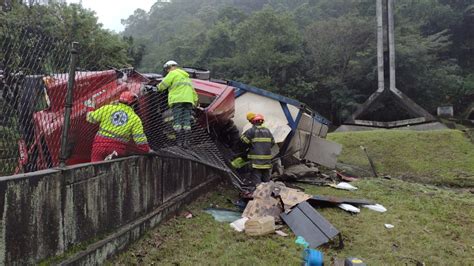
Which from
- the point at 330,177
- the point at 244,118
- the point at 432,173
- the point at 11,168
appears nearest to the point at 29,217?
the point at 11,168

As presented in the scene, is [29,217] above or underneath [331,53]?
underneath

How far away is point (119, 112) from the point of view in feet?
14.9

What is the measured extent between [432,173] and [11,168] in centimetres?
958

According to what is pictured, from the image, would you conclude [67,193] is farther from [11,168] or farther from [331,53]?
[331,53]

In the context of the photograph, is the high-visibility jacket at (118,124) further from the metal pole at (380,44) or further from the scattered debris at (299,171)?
the metal pole at (380,44)

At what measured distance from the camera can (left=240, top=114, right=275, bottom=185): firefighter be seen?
671cm

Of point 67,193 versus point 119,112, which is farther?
point 119,112

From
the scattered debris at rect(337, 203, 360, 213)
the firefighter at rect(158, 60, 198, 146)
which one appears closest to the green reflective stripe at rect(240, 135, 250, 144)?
the firefighter at rect(158, 60, 198, 146)

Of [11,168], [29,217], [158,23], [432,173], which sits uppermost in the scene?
[158,23]

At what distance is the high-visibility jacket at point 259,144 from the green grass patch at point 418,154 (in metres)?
4.75

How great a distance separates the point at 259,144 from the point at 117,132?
2.82 metres

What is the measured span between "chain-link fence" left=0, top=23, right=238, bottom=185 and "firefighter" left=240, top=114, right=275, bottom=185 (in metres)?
0.54

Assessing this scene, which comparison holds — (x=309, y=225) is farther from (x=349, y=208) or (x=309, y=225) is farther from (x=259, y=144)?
(x=259, y=144)

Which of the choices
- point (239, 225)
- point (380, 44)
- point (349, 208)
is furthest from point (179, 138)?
point (380, 44)
